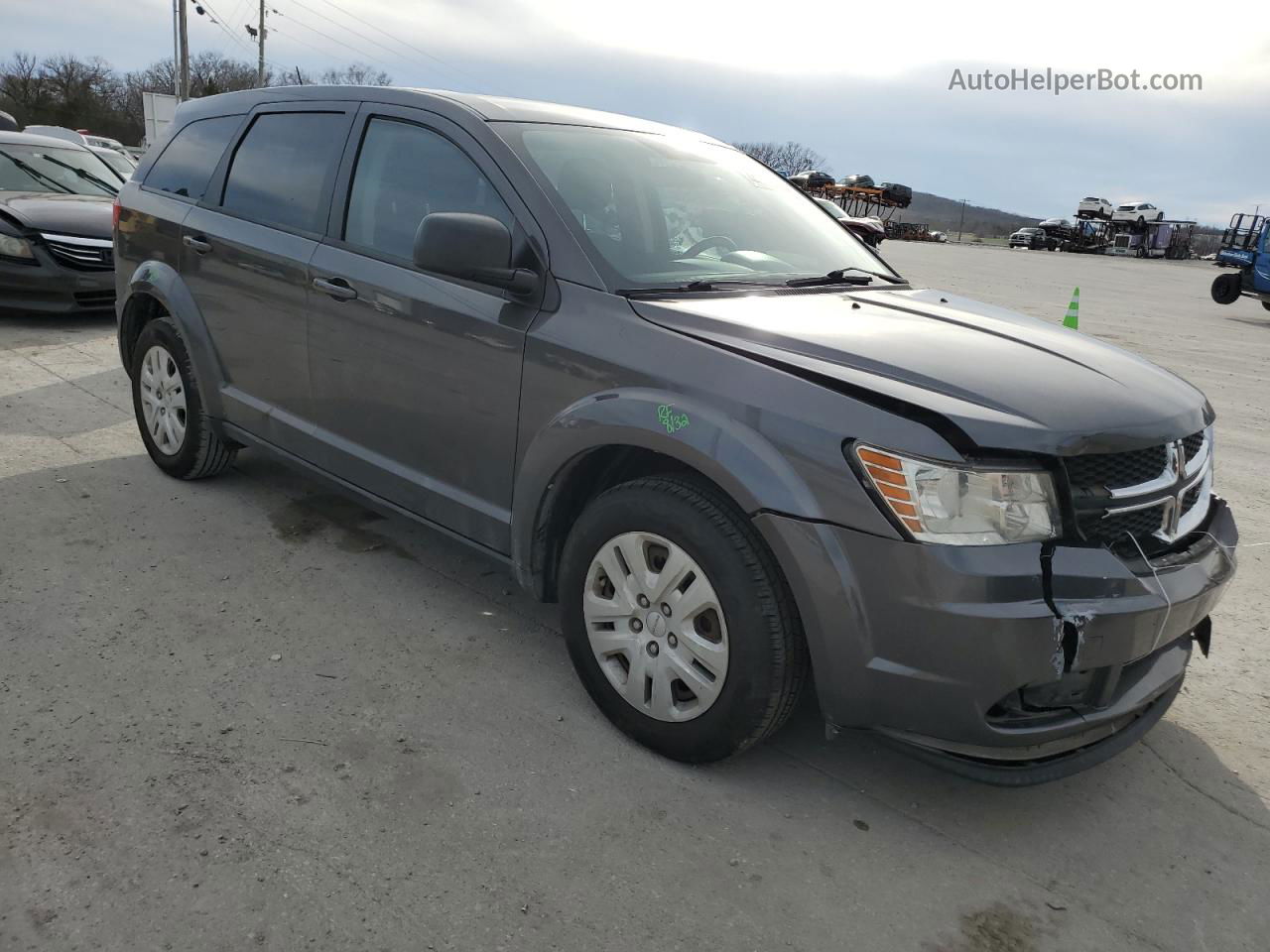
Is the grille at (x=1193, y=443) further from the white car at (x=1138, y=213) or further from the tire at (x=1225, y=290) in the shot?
the white car at (x=1138, y=213)

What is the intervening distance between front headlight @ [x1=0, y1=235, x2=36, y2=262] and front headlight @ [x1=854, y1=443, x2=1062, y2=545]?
8.81 metres

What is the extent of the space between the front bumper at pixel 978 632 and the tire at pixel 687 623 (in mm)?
95

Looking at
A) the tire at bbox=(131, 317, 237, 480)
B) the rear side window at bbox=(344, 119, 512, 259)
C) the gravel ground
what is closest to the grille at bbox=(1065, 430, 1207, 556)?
the gravel ground

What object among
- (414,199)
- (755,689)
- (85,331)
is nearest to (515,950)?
(755,689)

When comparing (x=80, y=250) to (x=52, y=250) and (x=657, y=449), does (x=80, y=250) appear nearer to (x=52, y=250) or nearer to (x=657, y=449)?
(x=52, y=250)

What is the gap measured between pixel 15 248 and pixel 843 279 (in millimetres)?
8030

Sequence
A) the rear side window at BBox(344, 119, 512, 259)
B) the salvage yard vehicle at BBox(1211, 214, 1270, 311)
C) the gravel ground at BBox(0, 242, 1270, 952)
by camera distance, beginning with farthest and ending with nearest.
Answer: the salvage yard vehicle at BBox(1211, 214, 1270, 311)
the rear side window at BBox(344, 119, 512, 259)
the gravel ground at BBox(0, 242, 1270, 952)

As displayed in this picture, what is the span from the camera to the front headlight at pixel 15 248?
848 centimetres

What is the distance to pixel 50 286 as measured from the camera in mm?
8711

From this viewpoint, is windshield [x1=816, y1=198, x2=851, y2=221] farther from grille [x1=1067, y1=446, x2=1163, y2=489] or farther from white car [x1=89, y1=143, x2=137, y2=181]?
white car [x1=89, y1=143, x2=137, y2=181]

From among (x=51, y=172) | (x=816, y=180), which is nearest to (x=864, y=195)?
(x=816, y=180)

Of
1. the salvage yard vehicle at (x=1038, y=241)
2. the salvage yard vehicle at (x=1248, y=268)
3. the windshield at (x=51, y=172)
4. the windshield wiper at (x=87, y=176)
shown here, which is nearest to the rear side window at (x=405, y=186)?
the windshield at (x=51, y=172)

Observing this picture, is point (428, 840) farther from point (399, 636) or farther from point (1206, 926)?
point (1206, 926)

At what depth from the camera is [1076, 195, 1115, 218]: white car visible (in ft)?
191
